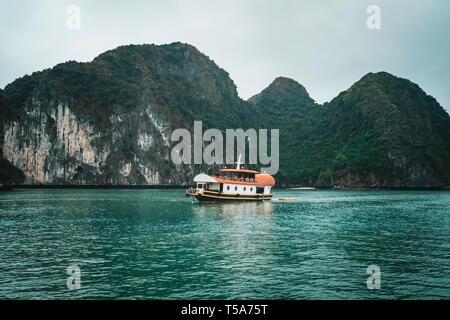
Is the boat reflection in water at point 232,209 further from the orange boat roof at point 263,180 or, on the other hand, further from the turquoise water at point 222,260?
the turquoise water at point 222,260

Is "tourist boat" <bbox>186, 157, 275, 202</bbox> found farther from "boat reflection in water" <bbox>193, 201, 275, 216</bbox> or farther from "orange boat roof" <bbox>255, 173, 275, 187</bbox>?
"boat reflection in water" <bbox>193, 201, 275, 216</bbox>

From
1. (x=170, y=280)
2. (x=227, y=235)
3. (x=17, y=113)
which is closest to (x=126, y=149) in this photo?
(x=17, y=113)

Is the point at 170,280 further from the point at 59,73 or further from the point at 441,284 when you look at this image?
the point at 59,73

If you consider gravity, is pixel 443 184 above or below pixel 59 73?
below

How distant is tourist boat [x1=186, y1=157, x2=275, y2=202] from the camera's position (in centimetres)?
6494

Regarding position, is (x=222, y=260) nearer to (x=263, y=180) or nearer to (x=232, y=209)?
(x=232, y=209)

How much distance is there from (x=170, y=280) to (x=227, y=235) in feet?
46.6

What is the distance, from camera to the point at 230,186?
67625mm

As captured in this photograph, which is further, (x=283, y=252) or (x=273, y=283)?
(x=283, y=252)

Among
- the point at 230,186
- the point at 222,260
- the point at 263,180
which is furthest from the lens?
the point at 263,180

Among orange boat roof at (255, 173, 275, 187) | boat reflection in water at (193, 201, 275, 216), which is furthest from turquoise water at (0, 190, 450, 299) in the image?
orange boat roof at (255, 173, 275, 187)

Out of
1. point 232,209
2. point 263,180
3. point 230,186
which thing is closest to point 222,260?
point 232,209

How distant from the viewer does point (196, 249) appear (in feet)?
84.5
